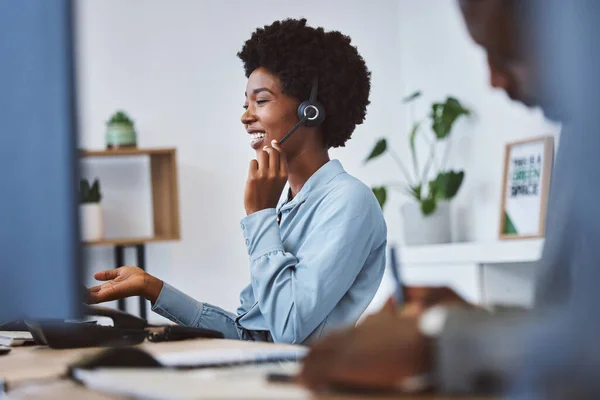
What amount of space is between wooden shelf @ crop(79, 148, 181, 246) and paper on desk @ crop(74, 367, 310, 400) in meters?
3.22

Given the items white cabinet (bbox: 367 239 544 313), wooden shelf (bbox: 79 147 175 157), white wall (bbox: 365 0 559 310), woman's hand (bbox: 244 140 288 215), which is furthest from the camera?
wooden shelf (bbox: 79 147 175 157)

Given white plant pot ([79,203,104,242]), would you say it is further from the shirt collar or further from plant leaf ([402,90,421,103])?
the shirt collar

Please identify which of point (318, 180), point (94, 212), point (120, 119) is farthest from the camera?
point (120, 119)

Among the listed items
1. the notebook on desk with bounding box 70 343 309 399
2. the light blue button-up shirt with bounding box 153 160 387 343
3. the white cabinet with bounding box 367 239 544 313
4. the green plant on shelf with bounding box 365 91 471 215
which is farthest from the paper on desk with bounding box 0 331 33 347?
the green plant on shelf with bounding box 365 91 471 215

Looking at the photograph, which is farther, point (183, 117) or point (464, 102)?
point (183, 117)

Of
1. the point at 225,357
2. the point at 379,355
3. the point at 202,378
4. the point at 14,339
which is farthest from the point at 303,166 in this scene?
the point at 379,355

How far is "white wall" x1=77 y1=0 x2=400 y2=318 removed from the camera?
4.12 meters

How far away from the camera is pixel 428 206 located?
154 inches

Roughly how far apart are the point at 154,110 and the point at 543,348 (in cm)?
385

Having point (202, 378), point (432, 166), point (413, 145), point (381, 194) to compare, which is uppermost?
point (413, 145)

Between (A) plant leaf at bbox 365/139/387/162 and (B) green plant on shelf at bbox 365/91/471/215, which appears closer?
(B) green plant on shelf at bbox 365/91/471/215

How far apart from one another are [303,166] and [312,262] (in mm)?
336

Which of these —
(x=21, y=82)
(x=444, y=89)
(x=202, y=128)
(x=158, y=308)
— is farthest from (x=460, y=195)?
(x=21, y=82)

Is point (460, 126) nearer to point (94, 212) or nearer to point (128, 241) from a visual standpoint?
point (128, 241)
